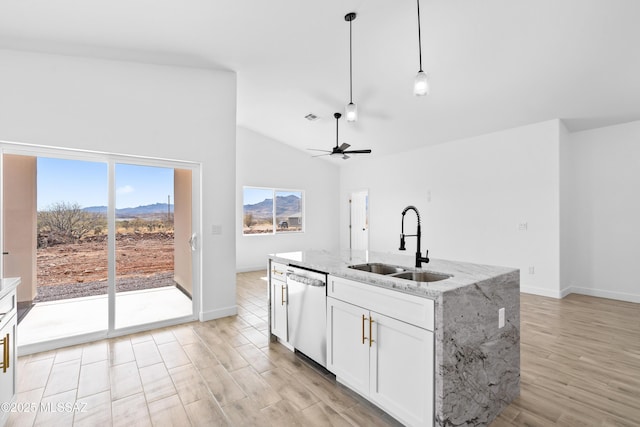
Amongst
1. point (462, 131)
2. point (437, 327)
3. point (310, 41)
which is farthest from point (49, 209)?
point (462, 131)

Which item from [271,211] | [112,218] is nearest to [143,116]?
[112,218]

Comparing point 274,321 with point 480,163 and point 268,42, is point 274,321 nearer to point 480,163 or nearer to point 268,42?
point 268,42

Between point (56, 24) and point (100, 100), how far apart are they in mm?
736

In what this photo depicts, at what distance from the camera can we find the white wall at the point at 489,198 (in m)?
4.66

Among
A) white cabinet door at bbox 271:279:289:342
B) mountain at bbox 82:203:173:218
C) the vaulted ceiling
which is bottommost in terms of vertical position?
white cabinet door at bbox 271:279:289:342

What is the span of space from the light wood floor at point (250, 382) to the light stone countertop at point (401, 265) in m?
0.91

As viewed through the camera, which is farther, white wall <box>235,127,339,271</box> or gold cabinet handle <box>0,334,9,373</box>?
white wall <box>235,127,339,271</box>

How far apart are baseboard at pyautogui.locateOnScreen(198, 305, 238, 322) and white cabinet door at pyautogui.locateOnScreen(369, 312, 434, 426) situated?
2.52 metres

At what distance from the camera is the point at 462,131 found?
540 centimetres

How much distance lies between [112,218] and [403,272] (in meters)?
3.24

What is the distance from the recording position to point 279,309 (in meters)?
2.99

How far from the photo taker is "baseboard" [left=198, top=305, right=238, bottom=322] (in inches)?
149

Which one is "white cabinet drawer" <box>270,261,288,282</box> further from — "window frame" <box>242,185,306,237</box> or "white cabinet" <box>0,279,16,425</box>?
"window frame" <box>242,185,306,237</box>

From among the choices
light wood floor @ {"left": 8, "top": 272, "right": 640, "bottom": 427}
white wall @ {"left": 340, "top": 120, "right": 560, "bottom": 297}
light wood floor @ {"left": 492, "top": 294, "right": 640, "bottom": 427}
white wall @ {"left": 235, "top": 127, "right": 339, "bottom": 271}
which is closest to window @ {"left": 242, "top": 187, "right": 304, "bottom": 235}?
white wall @ {"left": 235, "top": 127, "right": 339, "bottom": 271}
